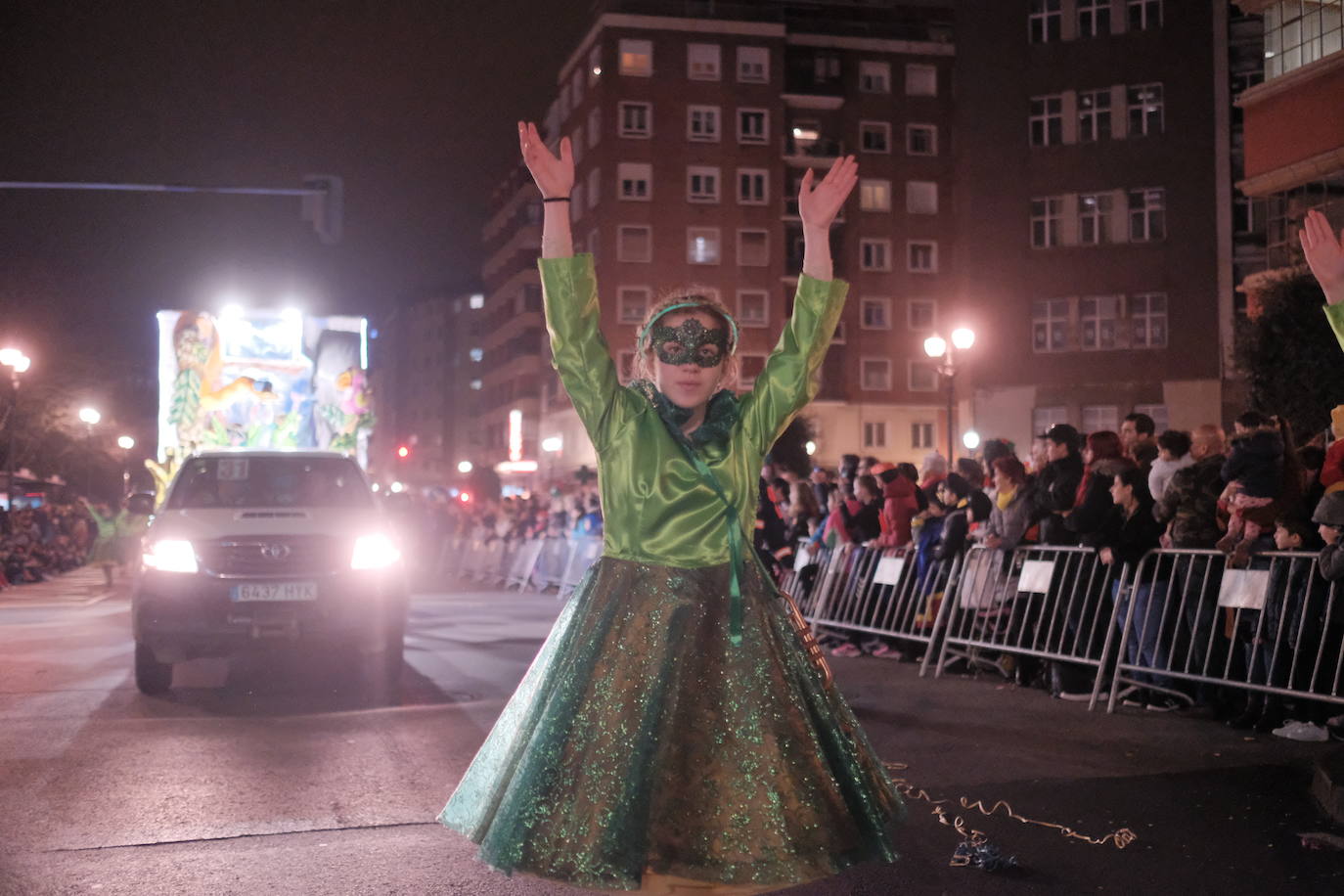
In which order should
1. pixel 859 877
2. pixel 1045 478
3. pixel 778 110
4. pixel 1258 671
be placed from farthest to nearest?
pixel 778 110 → pixel 1045 478 → pixel 1258 671 → pixel 859 877

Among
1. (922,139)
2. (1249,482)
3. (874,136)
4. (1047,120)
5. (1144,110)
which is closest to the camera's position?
(1249,482)

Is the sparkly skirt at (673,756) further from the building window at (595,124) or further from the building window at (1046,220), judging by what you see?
the building window at (595,124)

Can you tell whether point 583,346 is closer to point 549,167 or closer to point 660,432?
point 660,432

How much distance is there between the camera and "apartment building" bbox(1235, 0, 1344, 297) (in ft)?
65.7

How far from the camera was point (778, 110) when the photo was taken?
62625 mm

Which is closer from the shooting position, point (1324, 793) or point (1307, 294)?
point (1324, 793)

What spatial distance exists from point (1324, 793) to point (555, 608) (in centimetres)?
A: 1461

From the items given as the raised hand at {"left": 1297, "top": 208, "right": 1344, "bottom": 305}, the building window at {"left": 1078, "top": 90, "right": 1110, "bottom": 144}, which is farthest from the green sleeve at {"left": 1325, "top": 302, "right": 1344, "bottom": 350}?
the building window at {"left": 1078, "top": 90, "right": 1110, "bottom": 144}

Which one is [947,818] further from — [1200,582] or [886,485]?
[886,485]

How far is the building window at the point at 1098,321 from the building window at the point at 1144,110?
4775mm

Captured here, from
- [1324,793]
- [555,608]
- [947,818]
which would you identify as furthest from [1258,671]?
[555,608]

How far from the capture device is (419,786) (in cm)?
682

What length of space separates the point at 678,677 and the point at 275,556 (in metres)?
7.73

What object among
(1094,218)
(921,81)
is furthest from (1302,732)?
(921,81)
